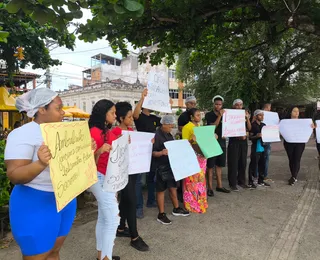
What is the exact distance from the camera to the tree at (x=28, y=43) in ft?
19.5

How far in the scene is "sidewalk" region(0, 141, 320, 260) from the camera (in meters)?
2.98

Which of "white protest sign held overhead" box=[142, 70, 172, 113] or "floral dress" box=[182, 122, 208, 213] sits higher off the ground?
"white protest sign held overhead" box=[142, 70, 172, 113]

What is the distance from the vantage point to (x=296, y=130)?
596 cm

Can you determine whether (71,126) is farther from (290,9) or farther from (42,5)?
(290,9)

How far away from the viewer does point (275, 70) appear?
14.9 metres

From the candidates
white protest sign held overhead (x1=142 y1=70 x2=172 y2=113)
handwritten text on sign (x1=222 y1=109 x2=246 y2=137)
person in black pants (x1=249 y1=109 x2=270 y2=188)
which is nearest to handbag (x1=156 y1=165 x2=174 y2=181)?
white protest sign held overhead (x1=142 y1=70 x2=172 y2=113)

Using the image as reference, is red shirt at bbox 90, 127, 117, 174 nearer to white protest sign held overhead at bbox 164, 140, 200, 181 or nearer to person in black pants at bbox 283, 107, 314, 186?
white protest sign held overhead at bbox 164, 140, 200, 181

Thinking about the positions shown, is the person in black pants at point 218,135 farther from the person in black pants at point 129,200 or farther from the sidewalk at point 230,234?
the person in black pants at point 129,200

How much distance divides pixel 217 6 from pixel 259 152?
3.21 metres

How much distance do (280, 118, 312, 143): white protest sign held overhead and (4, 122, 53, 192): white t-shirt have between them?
18.5ft

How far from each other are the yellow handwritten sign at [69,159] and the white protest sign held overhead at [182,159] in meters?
1.66

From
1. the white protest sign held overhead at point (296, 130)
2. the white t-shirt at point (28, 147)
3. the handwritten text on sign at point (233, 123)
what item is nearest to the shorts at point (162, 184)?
the handwritten text on sign at point (233, 123)

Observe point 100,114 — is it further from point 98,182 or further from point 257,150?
point 257,150

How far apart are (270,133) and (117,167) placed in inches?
169
